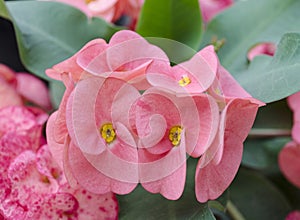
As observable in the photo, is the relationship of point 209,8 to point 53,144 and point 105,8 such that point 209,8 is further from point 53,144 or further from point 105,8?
point 53,144

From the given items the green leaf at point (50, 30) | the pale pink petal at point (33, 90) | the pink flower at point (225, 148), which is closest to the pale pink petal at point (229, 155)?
the pink flower at point (225, 148)

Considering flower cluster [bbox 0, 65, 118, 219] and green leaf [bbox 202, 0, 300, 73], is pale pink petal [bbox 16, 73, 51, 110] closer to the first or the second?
flower cluster [bbox 0, 65, 118, 219]

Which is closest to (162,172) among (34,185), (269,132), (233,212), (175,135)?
(175,135)

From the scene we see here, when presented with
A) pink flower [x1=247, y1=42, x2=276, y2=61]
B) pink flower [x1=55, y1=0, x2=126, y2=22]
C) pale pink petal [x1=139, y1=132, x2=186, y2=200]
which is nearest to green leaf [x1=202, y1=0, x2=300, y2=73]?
pink flower [x1=247, y1=42, x2=276, y2=61]

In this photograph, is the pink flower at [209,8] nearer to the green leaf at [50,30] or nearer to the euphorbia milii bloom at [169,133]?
the green leaf at [50,30]

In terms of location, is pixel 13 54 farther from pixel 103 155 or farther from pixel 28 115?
pixel 103 155

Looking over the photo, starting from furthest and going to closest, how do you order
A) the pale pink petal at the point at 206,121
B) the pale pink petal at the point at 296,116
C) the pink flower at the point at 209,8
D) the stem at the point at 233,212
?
the pink flower at the point at 209,8
the stem at the point at 233,212
the pale pink petal at the point at 296,116
the pale pink petal at the point at 206,121

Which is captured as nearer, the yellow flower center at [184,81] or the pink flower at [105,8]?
the yellow flower center at [184,81]

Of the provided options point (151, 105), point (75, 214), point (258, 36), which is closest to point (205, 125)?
point (151, 105)
